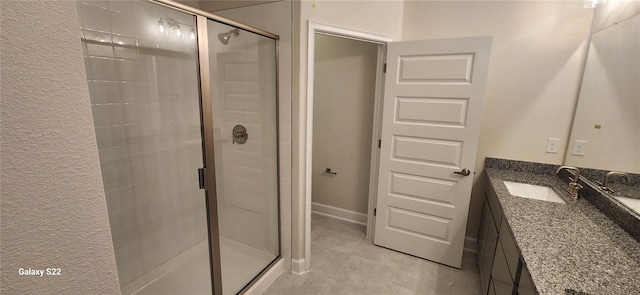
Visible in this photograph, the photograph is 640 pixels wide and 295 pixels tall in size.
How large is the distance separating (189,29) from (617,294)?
222 cm

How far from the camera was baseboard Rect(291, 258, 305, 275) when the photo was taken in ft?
7.24

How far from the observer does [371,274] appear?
7.32 ft

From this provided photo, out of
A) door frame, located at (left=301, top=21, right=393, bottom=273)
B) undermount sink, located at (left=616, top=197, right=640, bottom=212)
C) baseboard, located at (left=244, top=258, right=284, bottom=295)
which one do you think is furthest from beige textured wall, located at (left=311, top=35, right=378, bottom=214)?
undermount sink, located at (left=616, top=197, right=640, bottom=212)

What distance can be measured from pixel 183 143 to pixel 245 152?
474mm

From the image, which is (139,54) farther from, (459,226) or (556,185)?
(556,185)

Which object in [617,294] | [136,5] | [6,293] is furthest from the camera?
[136,5]

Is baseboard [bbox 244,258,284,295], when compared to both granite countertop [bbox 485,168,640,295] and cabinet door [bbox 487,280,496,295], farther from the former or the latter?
granite countertop [bbox 485,168,640,295]

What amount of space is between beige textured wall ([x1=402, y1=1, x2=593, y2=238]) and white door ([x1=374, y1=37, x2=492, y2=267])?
39cm

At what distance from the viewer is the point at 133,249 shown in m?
1.93

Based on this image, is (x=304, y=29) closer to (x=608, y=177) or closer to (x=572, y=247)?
(x=572, y=247)

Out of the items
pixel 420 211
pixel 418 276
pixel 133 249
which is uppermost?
pixel 420 211

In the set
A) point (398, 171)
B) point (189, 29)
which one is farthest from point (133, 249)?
point (398, 171)

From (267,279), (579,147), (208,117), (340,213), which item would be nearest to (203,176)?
(208,117)

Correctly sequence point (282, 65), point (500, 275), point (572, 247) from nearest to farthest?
point (572, 247) → point (500, 275) → point (282, 65)
